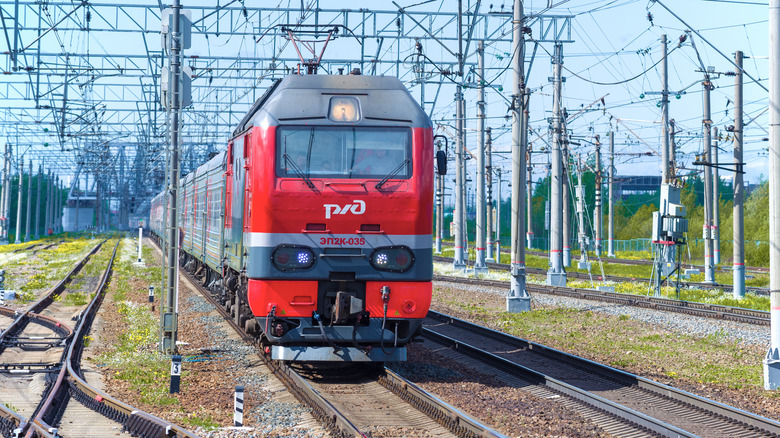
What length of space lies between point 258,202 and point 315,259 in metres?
1.04

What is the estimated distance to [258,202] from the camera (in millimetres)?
10805

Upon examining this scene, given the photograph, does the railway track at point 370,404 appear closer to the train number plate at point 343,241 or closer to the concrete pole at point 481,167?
the train number plate at point 343,241

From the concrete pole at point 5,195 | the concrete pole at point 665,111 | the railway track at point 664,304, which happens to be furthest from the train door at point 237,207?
the concrete pole at point 5,195

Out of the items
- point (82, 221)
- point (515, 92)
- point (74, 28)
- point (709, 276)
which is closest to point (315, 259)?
point (515, 92)

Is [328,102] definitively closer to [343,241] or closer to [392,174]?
[392,174]

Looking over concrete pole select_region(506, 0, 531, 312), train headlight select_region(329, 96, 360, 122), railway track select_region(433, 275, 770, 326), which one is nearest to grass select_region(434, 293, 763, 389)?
concrete pole select_region(506, 0, 531, 312)

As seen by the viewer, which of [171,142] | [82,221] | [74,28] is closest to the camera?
[171,142]

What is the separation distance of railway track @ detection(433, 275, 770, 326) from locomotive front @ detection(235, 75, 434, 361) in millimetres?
11221

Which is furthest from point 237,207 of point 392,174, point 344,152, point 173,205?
point 392,174

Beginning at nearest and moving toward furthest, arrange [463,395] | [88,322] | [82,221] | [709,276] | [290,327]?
[463,395], [290,327], [88,322], [709,276], [82,221]

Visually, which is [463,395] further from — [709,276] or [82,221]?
[82,221]

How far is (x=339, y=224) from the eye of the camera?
35.5 feet

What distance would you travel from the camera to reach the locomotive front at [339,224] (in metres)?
10.7

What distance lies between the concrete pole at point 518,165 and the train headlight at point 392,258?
955 centimetres
